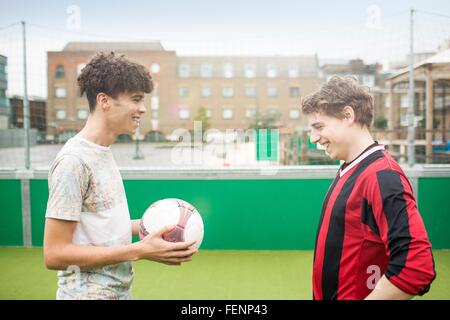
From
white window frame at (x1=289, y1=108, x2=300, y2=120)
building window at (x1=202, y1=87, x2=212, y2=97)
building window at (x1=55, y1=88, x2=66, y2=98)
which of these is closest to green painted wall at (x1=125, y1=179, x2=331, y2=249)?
building window at (x1=55, y1=88, x2=66, y2=98)

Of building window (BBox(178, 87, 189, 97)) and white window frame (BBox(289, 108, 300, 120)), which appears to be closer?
white window frame (BBox(289, 108, 300, 120))

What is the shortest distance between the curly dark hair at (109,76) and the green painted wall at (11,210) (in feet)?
13.6

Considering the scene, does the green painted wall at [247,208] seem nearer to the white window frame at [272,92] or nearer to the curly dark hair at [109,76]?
the curly dark hair at [109,76]

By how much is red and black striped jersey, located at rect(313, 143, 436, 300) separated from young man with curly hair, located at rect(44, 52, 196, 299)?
0.51 m

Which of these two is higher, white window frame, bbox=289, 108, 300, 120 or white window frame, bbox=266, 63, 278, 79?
white window frame, bbox=266, 63, 278, 79

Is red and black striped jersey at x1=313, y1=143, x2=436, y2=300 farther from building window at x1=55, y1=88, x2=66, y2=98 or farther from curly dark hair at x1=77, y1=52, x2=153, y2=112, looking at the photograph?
building window at x1=55, y1=88, x2=66, y2=98

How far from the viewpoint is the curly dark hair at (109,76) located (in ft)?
5.02

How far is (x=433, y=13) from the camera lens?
484cm

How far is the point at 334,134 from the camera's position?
1608mm

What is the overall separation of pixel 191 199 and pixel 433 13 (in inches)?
137

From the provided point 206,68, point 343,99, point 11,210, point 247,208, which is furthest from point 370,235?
point 206,68

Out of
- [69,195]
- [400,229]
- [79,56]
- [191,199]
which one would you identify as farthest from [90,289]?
[79,56]

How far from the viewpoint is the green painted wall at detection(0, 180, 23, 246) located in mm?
5168

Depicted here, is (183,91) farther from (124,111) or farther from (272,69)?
(124,111)
